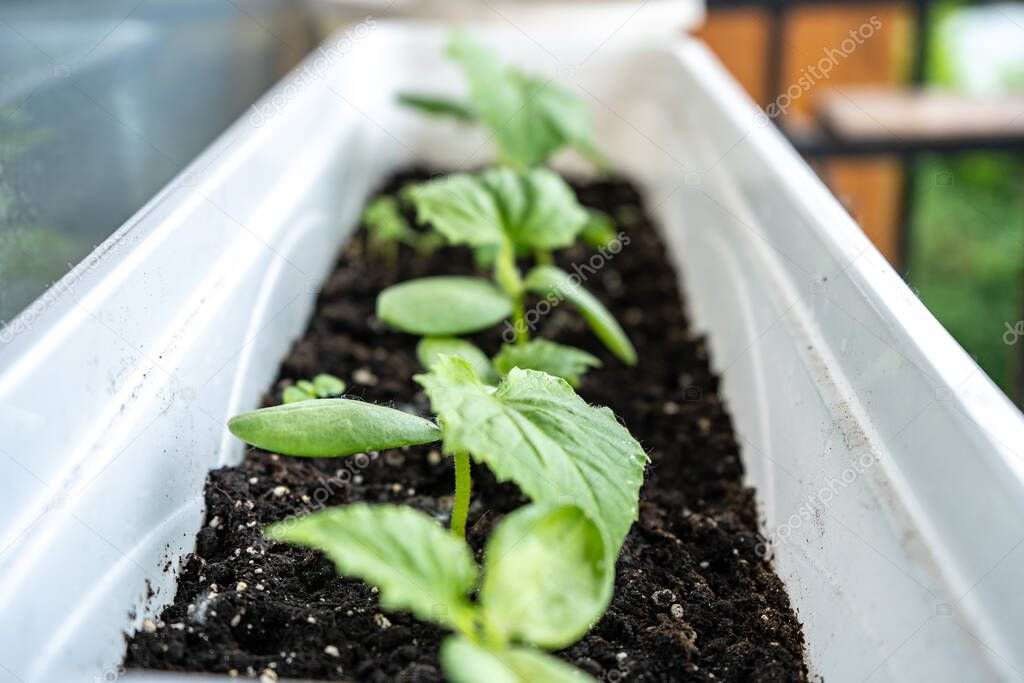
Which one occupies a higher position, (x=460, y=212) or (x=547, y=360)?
(x=460, y=212)

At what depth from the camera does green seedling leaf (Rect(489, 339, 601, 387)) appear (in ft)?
3.24

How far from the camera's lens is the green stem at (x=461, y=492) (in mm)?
781

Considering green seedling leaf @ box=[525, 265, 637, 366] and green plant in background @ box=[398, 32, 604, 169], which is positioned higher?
green plant in background @ box=[398, 32, 604, 169]

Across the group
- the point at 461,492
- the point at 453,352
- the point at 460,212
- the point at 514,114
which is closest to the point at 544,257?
the point at 514,114

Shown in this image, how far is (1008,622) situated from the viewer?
55cm

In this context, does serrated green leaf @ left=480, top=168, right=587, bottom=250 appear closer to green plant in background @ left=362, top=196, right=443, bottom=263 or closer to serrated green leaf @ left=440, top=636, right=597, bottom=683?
green plant in background @ left=362, top=196, right=443, bottom=263

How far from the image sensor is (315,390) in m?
1.00

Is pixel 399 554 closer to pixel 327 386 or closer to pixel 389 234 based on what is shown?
pixel 327 386

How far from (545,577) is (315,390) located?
1.57 feet

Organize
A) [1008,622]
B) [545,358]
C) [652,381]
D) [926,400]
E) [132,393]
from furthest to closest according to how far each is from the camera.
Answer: [652,381] → [545,358] → [132,393] → [926,400] → [1008,622]

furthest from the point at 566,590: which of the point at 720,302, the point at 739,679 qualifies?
the point at 720,302

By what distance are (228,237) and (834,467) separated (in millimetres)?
622

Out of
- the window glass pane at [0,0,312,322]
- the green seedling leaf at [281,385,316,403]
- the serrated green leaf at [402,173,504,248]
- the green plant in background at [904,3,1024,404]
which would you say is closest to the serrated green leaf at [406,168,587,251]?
the serrated green leaf at [402,173,504,248]

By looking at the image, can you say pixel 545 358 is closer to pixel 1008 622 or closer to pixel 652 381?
pixel 652 381
